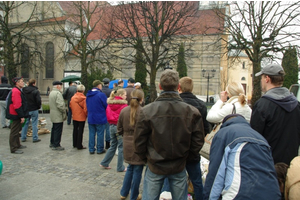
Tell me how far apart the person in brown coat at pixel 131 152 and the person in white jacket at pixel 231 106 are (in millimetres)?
1187

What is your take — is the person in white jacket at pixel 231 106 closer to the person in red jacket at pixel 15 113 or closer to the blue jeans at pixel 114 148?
the blue jeans at pixel 114 148

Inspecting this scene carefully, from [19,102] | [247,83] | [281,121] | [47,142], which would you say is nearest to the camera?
[281,121]

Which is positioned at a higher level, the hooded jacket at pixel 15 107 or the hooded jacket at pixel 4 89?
the hooded jacket at pixel 4 89

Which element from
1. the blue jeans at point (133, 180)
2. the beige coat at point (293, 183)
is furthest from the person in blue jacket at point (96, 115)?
the beige coat at point (293, 183)

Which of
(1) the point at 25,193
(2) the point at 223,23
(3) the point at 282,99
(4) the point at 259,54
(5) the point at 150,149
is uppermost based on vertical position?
(2) the point at 223,23

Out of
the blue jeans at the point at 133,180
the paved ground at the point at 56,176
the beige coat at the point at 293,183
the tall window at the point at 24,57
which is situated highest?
the tall window at the point at 24,57

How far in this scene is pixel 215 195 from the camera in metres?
2.08

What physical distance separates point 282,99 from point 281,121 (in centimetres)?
25

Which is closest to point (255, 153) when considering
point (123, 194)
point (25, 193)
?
point (123, 194)

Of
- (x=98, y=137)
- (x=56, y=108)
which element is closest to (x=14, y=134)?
(x=56, y=108)

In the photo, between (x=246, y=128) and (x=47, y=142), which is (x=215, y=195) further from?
(x=47, y=142)

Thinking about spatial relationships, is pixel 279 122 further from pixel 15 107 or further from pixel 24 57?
pixel 24 57

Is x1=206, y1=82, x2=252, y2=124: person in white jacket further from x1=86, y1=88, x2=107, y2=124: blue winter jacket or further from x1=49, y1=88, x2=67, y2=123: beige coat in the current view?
x1=49, y1=88, x2=67, y2=123: beige coat

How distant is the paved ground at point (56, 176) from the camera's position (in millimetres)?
4199
